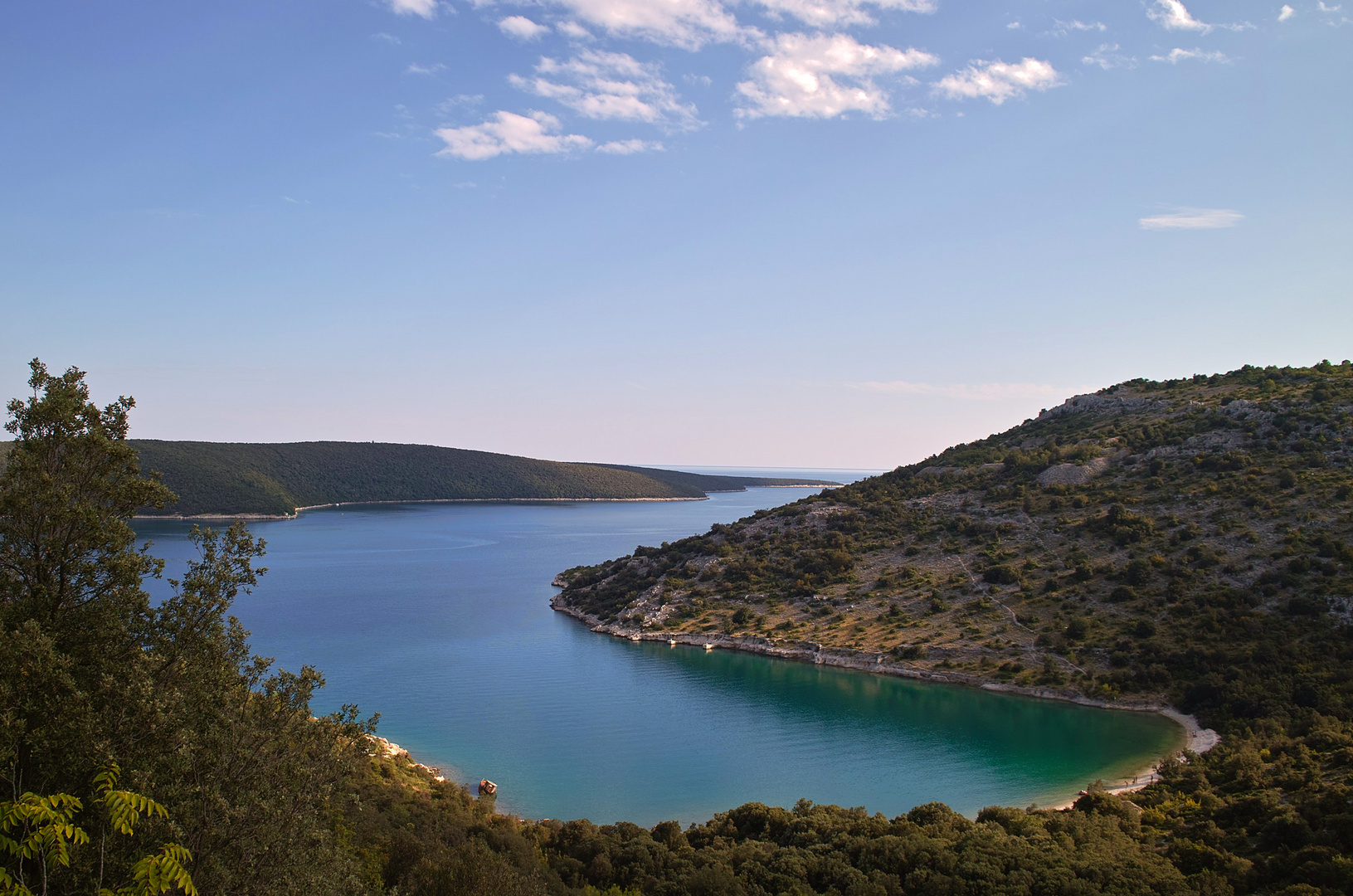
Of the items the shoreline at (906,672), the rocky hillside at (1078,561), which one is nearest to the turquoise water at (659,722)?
the shoreline at (906,672)

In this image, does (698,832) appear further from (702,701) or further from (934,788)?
(702,701)

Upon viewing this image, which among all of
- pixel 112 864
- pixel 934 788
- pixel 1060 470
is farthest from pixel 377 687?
pixel 1060 470

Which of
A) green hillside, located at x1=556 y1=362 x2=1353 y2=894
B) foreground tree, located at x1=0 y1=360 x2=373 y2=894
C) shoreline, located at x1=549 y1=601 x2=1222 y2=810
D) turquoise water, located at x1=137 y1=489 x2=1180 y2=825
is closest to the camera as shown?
foreground tree, located at x1=0 y1=360 x2=373 y2=894

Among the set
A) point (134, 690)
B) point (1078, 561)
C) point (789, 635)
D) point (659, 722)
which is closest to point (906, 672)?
point (789, 635)

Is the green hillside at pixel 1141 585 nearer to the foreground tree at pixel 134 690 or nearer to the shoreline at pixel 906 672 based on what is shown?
the shoreline at pixel 906 672

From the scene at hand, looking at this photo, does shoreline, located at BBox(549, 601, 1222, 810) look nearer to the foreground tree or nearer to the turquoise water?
the turquoise water

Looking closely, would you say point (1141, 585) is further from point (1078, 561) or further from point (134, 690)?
point (134, 690)

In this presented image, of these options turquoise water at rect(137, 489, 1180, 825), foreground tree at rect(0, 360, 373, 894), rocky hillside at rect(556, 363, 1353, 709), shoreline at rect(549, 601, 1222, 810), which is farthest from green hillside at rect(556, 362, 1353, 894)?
foreground tree at rect(0, 360, 373, 894)
